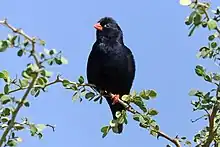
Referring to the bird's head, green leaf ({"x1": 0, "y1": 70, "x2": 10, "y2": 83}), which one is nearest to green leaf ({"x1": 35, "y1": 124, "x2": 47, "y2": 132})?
green leaf ({"x1": 0, "y1": 70, "x2": 10, "y2": 83})

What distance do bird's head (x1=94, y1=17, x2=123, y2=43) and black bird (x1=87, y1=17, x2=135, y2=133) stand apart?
5 centimetres

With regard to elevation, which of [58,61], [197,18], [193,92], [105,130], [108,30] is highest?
[108,30]

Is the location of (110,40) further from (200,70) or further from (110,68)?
(200,70)

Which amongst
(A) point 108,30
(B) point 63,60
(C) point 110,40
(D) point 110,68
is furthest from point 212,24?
(A) point 108,30

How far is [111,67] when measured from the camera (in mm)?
5547

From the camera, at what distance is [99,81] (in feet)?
18.0

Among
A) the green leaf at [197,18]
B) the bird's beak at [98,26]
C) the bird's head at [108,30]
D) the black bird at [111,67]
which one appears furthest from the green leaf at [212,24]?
the bird's beak at [98,26]

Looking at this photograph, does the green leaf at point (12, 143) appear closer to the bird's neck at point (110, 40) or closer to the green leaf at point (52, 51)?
the green leaf at point (52, 51)

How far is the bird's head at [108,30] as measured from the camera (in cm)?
603

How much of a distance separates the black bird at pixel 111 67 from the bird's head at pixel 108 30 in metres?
0.05

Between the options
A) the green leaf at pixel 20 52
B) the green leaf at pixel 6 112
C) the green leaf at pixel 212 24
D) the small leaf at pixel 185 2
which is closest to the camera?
the green leaf at pixel 20 52

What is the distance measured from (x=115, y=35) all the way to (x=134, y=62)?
488 mm

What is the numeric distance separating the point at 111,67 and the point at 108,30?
2.54ft

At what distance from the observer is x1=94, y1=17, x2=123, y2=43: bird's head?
19.8 feet
